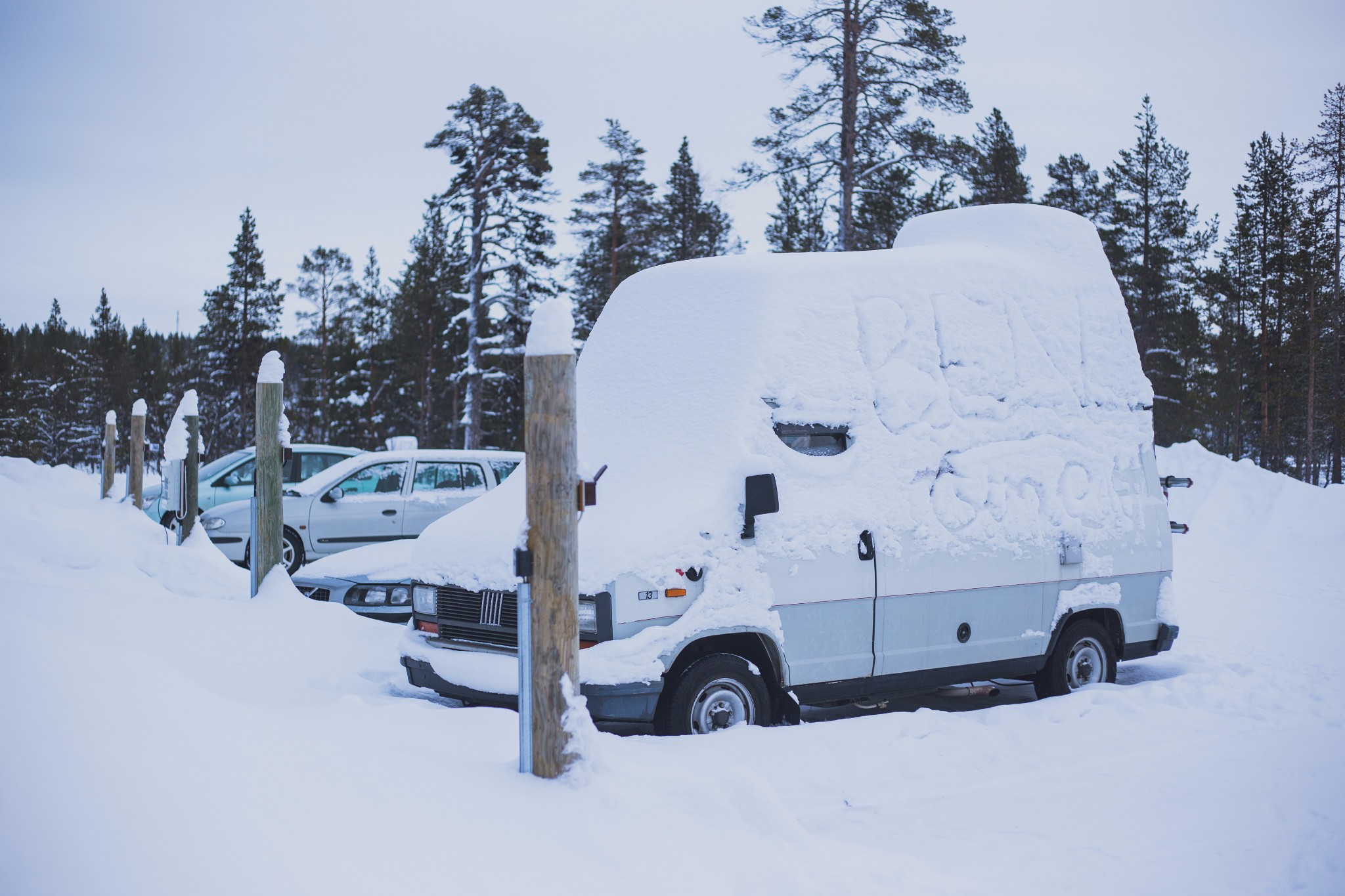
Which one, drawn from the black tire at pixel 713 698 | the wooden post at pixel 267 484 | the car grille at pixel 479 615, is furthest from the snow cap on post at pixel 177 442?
the black tire at pixel 713 698

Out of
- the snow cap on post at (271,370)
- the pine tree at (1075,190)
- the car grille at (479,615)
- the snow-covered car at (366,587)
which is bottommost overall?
the snow-covered car at (366,587)

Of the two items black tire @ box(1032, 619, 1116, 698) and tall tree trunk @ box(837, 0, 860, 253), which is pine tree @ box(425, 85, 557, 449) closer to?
tall tree trunk @ box(837, 0, 860, 253)

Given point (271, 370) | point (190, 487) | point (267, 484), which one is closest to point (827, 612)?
point (267, 484)

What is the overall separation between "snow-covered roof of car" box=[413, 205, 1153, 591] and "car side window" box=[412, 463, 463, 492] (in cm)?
660

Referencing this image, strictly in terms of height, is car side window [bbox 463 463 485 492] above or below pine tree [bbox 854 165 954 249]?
below

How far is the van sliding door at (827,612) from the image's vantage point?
5.70 meters

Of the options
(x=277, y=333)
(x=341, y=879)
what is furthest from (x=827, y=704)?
(x=277, y=333)

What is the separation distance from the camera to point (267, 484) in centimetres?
855

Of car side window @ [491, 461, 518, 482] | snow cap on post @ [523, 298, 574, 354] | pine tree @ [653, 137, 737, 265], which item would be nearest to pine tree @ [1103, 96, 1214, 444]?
pine tree @ [653, 137, 737, 265]

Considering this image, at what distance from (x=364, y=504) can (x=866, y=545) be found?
853 cm

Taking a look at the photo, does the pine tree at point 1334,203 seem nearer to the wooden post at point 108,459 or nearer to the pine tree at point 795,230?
the pine tree at point 795,230

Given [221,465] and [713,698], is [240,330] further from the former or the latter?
[713,698]

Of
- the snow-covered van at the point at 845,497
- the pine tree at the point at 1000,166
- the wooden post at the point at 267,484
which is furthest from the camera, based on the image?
the pine tree at the point at 1000,166

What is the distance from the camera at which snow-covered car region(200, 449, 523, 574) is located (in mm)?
12734
